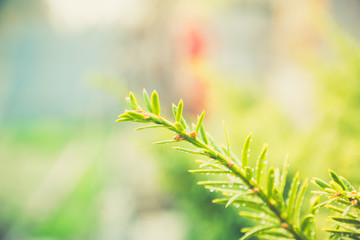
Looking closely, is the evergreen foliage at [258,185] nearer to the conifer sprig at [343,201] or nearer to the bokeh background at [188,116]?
the conifer sprig at [343,201]

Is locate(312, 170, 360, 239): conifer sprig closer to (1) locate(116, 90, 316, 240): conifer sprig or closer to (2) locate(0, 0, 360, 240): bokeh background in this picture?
(1) locate(116, 90, 316, 240): conifer sprig

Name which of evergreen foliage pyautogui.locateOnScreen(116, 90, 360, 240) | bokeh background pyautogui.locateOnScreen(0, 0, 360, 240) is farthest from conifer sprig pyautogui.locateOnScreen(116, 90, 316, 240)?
bokeh background pyautogui.locateOnScreen(0, 0, 360, 240)

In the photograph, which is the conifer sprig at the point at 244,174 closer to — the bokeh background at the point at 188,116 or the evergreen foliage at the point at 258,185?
the evergreen foliage at the point at 258,185

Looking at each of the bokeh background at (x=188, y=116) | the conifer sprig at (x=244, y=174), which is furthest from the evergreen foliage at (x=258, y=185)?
the bokeh background at (x=188, y=116)

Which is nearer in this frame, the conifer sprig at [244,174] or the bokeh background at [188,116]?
the conifer sprig at [244,174]

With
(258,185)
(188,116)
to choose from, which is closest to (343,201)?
(258,185)

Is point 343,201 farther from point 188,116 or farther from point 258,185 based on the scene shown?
point 188,116
